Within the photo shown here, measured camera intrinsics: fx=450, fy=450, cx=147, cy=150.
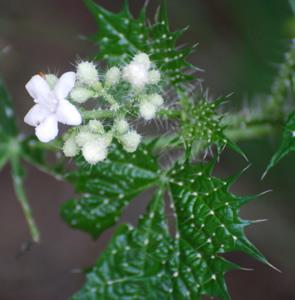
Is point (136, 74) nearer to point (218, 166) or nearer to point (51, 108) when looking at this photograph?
point (51, 108)

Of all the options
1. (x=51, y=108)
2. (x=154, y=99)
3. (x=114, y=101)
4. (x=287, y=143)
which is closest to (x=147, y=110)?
(x=154, y=99)

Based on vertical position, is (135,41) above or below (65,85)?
above

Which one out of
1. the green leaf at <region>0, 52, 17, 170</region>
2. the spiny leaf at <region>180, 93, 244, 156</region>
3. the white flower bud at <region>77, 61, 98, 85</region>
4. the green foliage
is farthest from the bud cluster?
the green leaf at <region>0, 52, 17, 170</region>

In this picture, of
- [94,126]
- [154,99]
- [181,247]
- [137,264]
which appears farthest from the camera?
[137,264]

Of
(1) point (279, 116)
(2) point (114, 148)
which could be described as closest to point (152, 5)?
(1) point (279, 116)

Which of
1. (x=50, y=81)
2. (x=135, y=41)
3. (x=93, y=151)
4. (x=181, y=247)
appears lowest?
(x=181, y=247)

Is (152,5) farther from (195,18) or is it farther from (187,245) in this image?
(187,245)

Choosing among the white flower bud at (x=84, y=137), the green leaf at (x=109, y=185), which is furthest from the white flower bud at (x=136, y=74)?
the green leaf at (x=109, y=185)
